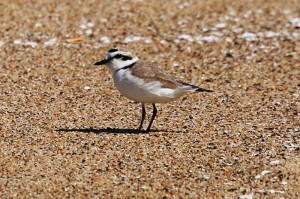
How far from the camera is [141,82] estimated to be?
24.4 ft

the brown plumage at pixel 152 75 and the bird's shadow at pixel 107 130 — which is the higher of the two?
the brown plumage at pixel 152 75

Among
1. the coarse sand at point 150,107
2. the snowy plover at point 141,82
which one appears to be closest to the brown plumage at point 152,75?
the snowy plover at point 141,82

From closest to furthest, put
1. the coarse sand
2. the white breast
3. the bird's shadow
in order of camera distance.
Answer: the coarse sand
the white breast
the bird's shadow

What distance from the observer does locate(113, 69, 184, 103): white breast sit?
7.43 meters

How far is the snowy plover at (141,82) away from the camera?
745 centimetres

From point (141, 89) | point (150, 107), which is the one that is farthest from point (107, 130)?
point (150, 107)

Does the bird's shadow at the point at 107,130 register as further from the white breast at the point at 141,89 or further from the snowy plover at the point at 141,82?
the white breast at the point at 141,89

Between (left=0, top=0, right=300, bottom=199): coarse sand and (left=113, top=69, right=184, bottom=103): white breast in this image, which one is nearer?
(left=0, top=0, right=300, bottom=199): coarse sand

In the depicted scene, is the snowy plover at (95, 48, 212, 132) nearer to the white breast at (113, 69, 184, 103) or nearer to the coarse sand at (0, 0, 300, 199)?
the white breast at (113, 69, 184, 103)

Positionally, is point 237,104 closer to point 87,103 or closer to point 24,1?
point 87,103

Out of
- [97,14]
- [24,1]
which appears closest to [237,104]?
[97,14]

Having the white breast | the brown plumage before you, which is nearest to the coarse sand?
the white breast

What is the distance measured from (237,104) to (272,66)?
5.74 feet

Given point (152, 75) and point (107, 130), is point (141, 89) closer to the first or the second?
point (152, 75)
